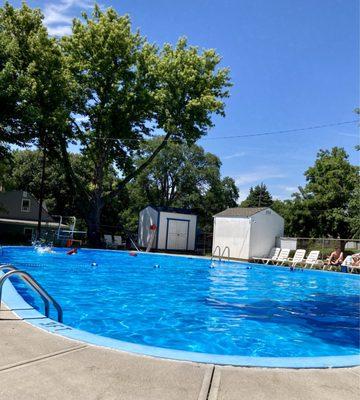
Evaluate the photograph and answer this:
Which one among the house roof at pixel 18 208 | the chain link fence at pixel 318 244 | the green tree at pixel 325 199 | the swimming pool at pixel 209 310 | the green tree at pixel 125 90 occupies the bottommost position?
the swimming pool at pixel 209 310

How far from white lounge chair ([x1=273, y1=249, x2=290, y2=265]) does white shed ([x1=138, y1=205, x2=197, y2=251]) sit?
8.95m

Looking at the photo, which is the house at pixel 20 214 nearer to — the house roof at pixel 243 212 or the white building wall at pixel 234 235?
the white building wall at pixel 234 235

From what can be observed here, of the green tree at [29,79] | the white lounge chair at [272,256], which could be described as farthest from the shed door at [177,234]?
the green tree at [29,79]

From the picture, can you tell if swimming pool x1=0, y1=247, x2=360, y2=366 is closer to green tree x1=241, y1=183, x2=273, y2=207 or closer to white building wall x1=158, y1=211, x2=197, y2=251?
white building wall x1=158, y1=211, x2=197, y2=251

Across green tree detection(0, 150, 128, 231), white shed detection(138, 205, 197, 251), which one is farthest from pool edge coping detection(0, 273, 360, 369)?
green tree detection(0, 150, 128, 231)

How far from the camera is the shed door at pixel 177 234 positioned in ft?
98.8

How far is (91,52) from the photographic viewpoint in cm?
2836

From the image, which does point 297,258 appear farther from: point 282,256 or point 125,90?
point 125,90

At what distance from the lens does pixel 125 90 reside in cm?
2903

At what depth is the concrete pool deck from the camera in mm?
3037

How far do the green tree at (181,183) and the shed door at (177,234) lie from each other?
17214mm

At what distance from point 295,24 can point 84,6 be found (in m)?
18.4

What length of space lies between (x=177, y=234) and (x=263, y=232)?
24.8 ft

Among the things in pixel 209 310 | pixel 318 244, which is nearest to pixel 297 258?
pixel 318 244
